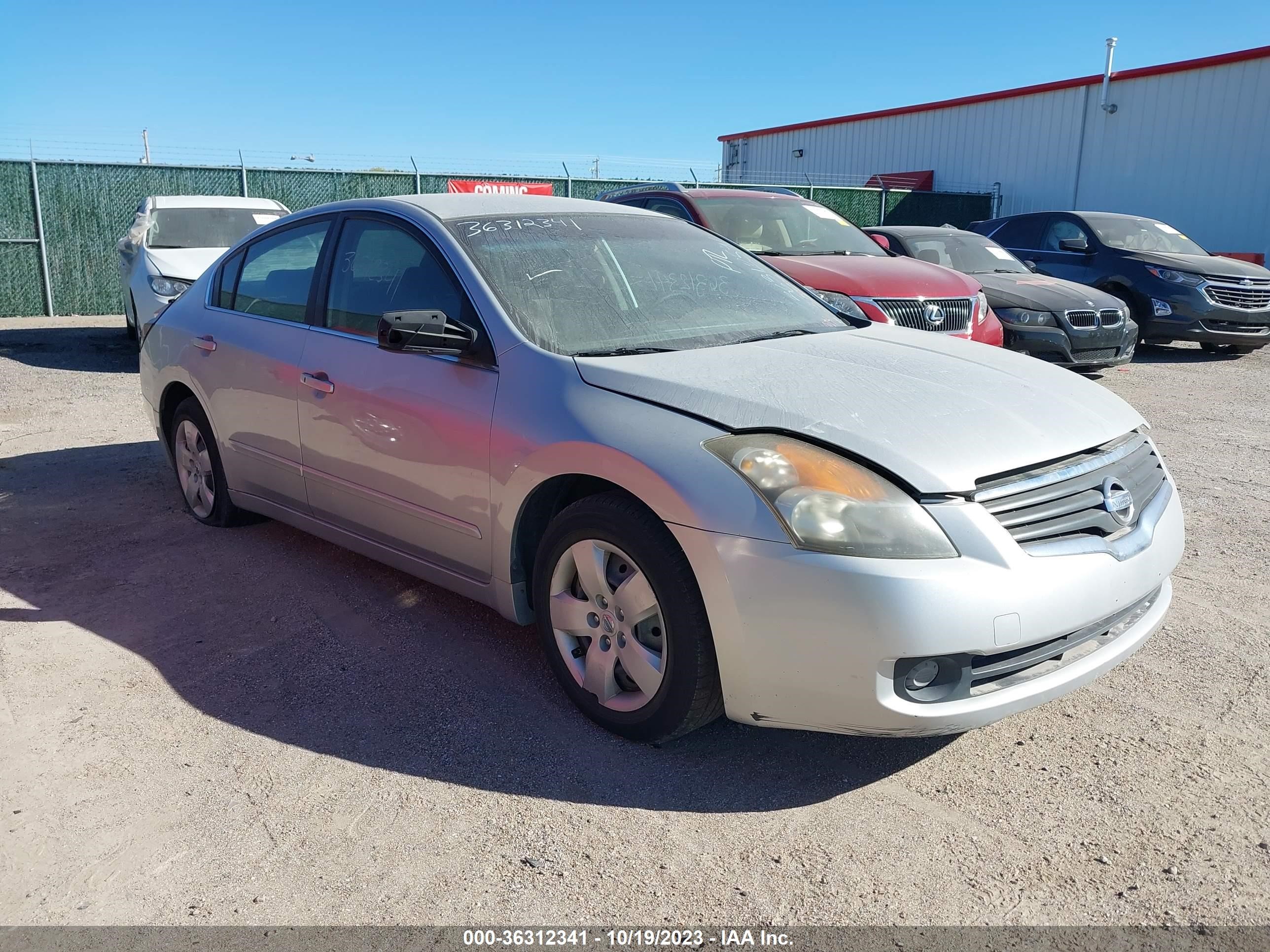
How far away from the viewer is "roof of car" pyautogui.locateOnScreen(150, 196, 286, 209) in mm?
11383

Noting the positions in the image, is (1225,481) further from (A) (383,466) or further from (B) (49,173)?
(B) (49,173)

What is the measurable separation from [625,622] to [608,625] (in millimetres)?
83

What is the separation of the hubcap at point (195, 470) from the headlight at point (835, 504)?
10.8ft

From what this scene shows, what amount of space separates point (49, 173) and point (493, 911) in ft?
52.8

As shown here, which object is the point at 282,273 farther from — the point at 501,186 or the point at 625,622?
the point at 501,186

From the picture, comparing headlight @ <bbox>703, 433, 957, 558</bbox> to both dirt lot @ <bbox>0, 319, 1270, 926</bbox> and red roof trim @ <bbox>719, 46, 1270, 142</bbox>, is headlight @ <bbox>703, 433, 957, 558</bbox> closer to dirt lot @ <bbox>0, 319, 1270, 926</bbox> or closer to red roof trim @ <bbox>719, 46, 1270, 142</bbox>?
dirt lot @ <bbox>0, 319, 1270, 926</bbox>

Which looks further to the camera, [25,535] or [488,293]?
[25,535]

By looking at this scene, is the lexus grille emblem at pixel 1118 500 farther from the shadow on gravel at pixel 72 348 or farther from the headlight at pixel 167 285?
the shadow on gravel at pixel 72 348

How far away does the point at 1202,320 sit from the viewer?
1116 cm

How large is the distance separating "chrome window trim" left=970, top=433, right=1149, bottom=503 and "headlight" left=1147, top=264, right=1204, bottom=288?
9378 mm

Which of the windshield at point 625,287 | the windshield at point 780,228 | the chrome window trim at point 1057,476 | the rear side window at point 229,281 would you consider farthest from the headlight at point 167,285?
the chrome window trim at point 1057,476

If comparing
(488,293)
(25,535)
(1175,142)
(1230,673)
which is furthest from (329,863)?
(1175,142)

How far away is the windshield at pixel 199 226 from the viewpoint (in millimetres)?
10883

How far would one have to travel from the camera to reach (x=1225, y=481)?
19.9 feet
